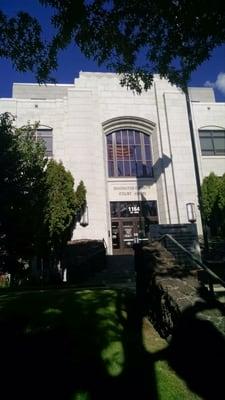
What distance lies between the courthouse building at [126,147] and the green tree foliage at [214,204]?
4.07 feet

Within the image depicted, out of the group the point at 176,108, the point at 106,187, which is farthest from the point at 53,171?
the point at 176,108

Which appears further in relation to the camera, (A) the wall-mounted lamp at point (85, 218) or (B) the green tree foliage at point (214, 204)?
(A) the wall-mounted lamp at point (85, 218)

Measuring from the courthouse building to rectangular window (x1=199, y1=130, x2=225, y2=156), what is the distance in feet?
0.25

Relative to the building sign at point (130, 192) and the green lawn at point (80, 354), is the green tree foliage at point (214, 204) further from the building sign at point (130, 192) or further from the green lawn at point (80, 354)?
the green lawn at point (80, 354)

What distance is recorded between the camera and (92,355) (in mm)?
5223

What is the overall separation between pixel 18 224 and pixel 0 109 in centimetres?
1666

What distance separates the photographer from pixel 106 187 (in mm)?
25406

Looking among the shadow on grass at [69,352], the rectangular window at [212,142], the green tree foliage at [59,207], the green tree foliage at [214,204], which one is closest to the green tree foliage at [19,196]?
the green tree foliage at [59,207]

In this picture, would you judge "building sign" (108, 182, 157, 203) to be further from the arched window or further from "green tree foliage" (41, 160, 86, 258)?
"green tree foliage" (41, 160, 86, 258)

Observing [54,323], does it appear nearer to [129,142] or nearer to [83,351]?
[83,351]

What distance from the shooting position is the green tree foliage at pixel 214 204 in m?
22.4

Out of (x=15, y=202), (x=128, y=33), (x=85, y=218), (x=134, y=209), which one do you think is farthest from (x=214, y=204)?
(x=128, y=33)

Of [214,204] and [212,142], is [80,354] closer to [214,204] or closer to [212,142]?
[214,204]

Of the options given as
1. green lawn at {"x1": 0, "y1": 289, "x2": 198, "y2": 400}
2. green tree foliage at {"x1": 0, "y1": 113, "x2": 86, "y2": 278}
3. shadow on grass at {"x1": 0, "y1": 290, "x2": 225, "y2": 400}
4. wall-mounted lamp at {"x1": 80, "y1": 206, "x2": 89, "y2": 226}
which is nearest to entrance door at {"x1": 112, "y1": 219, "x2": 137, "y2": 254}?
wall-mounted lamp at {"x1": 80, "y1": 206, "x2": 89, "y2": 226}
